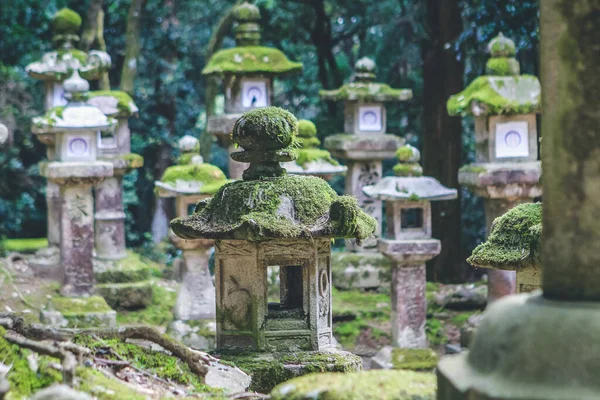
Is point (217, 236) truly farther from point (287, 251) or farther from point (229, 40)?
point (229, 40)

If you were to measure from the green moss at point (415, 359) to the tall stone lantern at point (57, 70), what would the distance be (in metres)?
5.27

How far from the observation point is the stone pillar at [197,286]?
15.7m

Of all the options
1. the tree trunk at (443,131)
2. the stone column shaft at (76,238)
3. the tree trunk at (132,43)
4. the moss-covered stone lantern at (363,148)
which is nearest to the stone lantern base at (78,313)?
the stone column shaft at (76,238)

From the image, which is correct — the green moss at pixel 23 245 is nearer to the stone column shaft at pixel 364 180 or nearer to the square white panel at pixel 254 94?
the square white panel at pixel 254 94

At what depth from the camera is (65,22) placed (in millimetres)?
17781

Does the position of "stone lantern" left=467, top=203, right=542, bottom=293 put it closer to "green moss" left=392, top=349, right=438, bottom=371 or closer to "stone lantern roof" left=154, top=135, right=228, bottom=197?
"green moss" left=392, top=349, right=438, bottom=371

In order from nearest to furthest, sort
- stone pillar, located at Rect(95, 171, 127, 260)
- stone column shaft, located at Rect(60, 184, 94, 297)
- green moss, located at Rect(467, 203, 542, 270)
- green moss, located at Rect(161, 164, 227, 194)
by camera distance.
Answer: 1. green moss, located at Rect(467, 203, 542, 270)
2. stone column shaft, located at Rect(60, 184, 94, 297)
3. green moss, located at Rect(161, 164, 227, 194)
4. stone pillar, located at Rect(95, 171, 127, 260)

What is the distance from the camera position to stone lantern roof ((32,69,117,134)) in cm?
1540

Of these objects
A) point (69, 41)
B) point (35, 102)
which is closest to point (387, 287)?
point (69, 41)

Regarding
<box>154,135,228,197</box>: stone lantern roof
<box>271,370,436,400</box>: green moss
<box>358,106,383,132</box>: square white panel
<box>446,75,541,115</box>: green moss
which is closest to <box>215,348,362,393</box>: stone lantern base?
<box>271,370,436,400</box>: green moss

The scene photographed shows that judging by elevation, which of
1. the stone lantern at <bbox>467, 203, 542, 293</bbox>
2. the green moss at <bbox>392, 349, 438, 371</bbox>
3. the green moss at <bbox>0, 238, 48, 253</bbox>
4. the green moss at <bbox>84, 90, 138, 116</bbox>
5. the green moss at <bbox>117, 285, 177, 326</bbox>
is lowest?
the green moss at <bbox>392, 349, 438, 371</bbox>

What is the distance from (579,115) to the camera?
16.5 ft

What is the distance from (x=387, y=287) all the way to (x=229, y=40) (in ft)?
29.7

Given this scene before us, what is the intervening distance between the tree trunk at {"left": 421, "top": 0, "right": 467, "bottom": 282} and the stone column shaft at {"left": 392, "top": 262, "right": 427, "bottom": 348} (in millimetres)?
3991
